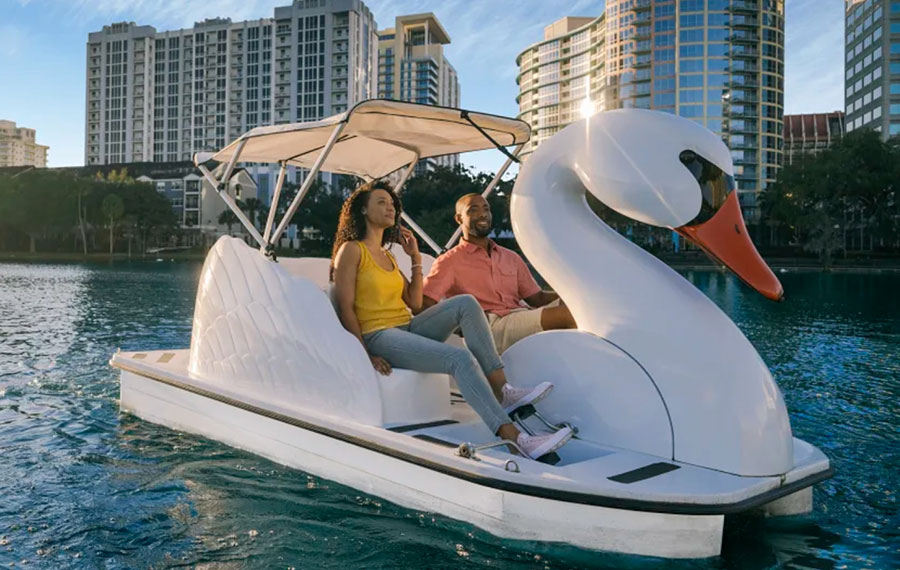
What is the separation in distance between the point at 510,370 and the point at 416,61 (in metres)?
142

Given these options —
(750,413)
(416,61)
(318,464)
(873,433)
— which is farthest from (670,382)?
(416,61)

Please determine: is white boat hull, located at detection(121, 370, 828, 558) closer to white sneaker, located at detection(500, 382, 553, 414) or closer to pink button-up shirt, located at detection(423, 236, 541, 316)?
white sneaker, located at detection(500, 382, 553, 414)

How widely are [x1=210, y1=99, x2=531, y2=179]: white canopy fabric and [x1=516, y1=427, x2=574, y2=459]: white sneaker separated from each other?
205 centimetres

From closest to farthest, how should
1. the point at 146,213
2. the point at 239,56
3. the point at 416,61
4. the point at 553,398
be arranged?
the point at 553,398, the point at 146,213, the point at 239,56, the point at 416,61

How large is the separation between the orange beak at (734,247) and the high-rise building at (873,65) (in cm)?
8321

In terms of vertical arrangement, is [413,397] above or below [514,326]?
below

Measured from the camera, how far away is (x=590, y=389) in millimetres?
3607

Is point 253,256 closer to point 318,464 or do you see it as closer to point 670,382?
point 318,464

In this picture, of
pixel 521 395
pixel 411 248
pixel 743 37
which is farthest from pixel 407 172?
pixel 743 37

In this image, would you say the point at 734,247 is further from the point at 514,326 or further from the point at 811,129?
the point at 811,129

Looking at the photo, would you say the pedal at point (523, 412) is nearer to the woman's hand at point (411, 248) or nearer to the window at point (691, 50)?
the woman's hand at point (411, 248)

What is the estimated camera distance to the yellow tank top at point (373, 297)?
411 cm

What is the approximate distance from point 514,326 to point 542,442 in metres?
1.23

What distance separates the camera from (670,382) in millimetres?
3324
